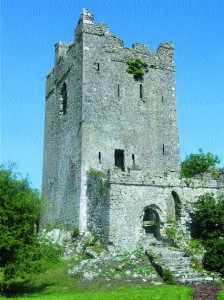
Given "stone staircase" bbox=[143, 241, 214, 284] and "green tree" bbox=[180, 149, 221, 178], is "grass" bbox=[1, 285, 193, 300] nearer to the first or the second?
"stone staircase" bbox=[143, 241, 214, 284]

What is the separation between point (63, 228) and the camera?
30.7 m

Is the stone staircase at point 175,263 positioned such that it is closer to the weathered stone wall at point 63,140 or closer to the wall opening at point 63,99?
the weathered stone wall at point 63,140

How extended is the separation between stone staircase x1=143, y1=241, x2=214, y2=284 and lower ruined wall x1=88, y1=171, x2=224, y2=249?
1.58 metres

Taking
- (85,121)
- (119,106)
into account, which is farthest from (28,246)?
(119,106)

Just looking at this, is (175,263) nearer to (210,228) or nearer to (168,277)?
(168,277)

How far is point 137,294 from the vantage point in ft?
57.6

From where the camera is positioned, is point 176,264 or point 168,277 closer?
point 168,277

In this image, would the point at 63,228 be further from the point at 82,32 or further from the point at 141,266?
the point at 82,32

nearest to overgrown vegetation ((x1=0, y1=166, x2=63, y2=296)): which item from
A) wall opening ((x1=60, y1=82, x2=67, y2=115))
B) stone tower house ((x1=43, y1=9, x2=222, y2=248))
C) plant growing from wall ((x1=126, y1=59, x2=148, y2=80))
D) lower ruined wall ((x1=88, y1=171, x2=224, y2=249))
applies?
lower ruined wall ((x1=88, y1=171, x2=224, y2=249))

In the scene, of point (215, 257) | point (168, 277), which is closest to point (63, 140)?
point (215, 257)

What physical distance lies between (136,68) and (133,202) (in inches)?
492

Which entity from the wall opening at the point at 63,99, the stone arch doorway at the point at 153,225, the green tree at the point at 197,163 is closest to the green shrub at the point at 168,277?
the stone arch doorway at the point at 153,225

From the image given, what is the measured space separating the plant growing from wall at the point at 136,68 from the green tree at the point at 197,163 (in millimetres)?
15440

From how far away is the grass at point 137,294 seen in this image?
55.5ft
